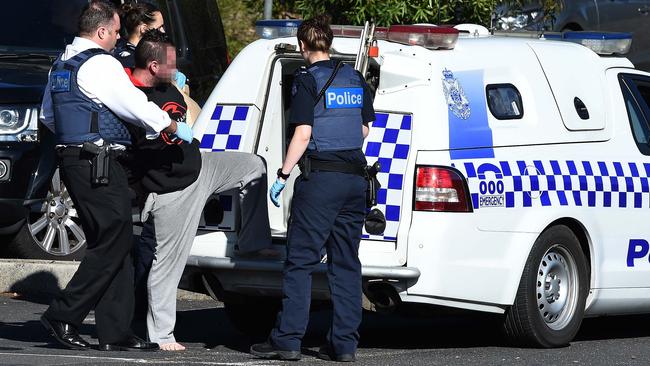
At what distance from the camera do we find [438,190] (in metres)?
7.38

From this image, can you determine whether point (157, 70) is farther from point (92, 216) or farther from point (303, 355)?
point (303, 355)

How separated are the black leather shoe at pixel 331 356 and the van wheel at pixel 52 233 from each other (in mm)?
3350

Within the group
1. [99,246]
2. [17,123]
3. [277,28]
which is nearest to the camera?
[99,246]

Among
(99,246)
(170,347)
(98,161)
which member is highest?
(98,161)

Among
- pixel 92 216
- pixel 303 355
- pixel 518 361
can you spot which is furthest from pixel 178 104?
pixel 518 361

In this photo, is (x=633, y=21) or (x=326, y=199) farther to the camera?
(x=633, y=21)

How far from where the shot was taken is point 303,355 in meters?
7.63

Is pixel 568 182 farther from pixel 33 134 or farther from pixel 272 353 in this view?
pixel 33 134

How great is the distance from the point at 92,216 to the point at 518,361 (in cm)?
230

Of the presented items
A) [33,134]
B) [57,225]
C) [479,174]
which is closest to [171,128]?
[479,174]

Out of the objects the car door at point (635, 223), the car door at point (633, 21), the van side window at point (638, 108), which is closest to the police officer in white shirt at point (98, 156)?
the car door at point (635, 223)

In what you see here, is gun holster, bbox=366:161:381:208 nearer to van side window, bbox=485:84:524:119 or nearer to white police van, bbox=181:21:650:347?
white police van, bbox=181:21:650:347

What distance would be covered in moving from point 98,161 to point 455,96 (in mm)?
1862

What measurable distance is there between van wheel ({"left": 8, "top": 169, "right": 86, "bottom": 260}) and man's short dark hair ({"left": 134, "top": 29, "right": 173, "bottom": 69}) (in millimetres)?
2768
